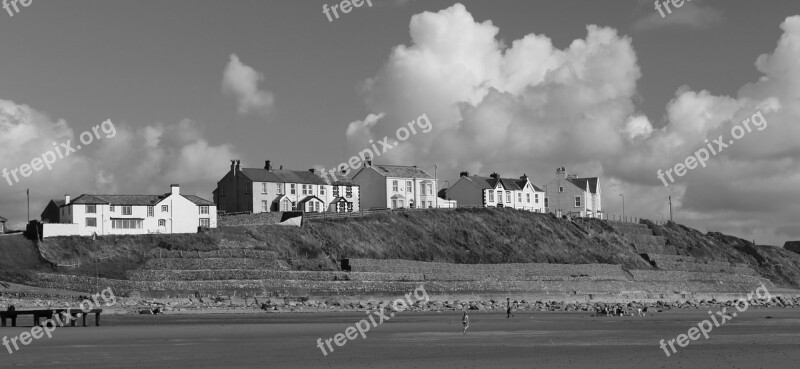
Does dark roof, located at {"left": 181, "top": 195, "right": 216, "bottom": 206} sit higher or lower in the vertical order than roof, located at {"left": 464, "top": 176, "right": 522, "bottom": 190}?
lower

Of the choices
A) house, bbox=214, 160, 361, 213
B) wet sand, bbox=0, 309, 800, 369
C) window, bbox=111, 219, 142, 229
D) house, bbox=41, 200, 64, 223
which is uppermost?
house, bbox=214, 160, 361, 213

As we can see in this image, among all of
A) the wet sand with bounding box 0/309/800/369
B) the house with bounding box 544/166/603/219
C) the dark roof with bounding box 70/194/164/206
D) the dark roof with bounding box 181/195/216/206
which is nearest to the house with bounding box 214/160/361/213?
the dark roof with bounding box 181/195/216/206

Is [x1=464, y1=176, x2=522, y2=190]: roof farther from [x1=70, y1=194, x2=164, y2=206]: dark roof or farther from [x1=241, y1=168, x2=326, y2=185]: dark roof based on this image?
[x1=70, y1=194, x2=164, y2=206]: dark roof

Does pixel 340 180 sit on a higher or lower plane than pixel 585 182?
lower

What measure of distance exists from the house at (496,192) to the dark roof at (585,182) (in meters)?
5.85

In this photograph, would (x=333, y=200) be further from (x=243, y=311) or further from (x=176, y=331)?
(x=176, y=331)

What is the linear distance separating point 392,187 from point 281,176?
13.7 meters

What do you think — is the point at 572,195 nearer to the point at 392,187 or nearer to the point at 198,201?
the point at 392,187

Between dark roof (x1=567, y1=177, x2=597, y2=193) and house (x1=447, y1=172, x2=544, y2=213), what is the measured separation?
5.85m

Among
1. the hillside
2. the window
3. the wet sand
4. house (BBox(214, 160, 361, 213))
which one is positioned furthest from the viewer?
house (BBox(214, 160, 361, 213))

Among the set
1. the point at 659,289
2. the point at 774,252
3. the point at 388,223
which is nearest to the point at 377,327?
the point at 388,223

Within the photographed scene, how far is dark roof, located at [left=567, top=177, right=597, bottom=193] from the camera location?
12900 centimetres

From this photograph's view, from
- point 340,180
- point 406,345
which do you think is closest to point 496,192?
point 340,180

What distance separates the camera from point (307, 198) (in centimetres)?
10338
